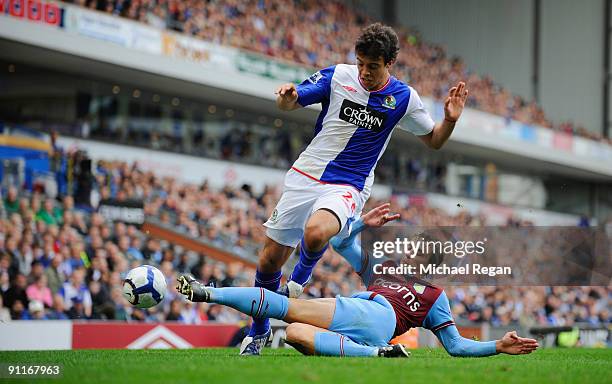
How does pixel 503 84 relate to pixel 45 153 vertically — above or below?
above

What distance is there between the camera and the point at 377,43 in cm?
757

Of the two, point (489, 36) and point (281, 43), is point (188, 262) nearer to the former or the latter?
point (281, 43)

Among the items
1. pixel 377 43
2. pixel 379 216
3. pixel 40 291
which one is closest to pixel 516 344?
pixel 379 216

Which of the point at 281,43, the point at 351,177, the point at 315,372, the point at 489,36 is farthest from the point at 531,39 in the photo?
the point at 315,372

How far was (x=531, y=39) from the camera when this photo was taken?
143ft

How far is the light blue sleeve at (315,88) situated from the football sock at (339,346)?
197 centimetres

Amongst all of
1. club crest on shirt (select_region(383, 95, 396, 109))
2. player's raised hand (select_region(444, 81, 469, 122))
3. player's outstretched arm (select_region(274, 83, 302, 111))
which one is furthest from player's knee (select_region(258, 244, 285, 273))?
player's raised hand (select_region(444, 81, 469, 122))

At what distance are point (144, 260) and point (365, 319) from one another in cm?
957

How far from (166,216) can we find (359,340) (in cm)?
1227

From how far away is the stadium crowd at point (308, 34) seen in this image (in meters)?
24.0

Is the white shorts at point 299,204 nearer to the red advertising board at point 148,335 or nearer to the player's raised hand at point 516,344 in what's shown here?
the player's raised hand at point 516,344

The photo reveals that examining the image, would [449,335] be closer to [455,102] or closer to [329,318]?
[329,318]

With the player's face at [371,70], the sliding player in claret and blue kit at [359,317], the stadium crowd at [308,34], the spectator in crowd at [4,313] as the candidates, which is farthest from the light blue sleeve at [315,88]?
the stadium crowd at [308,34]

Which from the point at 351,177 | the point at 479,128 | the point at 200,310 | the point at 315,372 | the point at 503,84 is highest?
the point at 503,84
